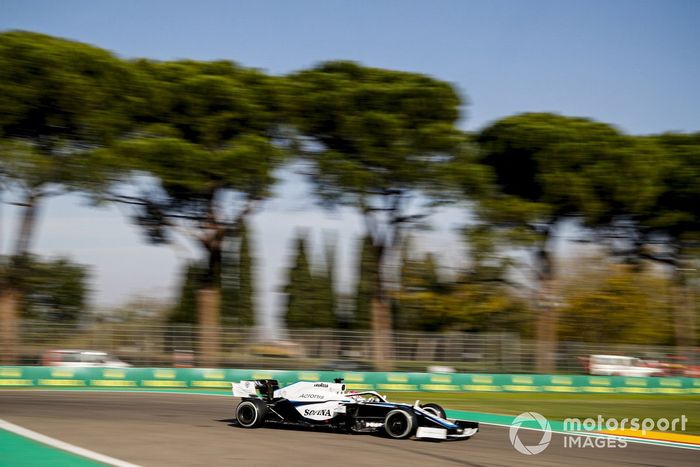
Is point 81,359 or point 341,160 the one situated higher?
point 341,160

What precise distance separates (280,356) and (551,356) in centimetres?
1132

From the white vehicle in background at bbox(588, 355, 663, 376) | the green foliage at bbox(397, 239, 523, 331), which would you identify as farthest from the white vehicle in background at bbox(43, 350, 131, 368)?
the white vehicle in background at bbox(588, 355, 663, 376)

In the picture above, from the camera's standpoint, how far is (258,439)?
36.6 ft

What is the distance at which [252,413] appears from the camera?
12.6 metres

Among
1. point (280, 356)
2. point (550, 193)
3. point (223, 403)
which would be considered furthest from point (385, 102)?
point (223, 403)

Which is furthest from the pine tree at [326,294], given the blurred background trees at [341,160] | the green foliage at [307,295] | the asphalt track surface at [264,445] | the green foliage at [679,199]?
the asphalt track surface at [264,445]

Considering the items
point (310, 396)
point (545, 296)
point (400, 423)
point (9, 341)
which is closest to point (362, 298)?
point (545, 296)

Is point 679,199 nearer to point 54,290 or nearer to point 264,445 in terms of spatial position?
point 264,445

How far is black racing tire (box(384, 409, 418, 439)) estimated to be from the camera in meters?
11.3

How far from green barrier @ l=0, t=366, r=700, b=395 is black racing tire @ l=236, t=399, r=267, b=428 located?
11254 mm

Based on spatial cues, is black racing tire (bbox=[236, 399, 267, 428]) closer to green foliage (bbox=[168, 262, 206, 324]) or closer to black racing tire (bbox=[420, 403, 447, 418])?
black racing tire (bbox=[420, 403, 447, 418])

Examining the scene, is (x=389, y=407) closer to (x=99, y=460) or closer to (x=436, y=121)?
(x=99, y=460)

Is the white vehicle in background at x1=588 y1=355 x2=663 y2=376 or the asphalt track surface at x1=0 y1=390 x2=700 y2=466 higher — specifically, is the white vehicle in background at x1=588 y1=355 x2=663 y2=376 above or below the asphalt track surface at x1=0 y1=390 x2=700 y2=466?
above

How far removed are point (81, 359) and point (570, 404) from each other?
606 inches
